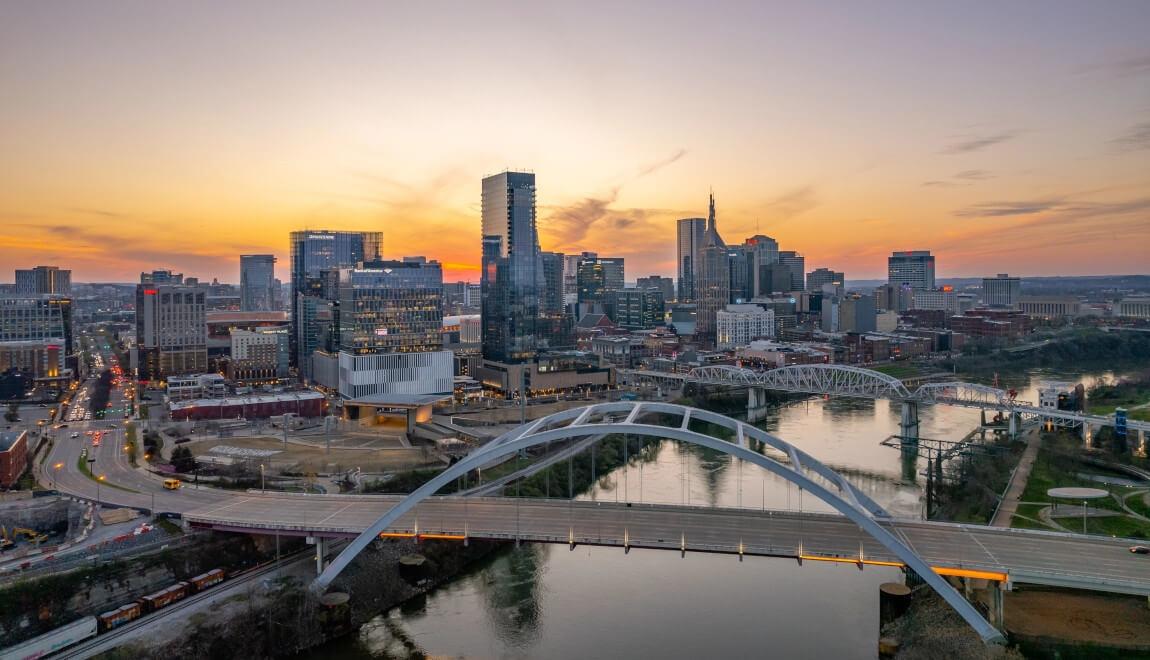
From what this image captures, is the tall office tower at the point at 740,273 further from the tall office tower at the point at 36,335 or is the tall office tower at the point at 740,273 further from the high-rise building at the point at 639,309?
the tall office tower at the point at 36,335

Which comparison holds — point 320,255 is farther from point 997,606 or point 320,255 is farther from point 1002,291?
point 1002,291

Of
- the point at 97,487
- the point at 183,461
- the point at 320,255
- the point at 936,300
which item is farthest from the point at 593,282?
the point at 97,487

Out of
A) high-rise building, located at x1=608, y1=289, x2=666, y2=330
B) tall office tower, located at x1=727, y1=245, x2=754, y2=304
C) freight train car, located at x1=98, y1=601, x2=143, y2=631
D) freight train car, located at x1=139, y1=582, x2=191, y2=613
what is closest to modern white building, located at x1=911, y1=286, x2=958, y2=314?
tall office tower, located at x1=727, y1=245, x2=754, y2=304

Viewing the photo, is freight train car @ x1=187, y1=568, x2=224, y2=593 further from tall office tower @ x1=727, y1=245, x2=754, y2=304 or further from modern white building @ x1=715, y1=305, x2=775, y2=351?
tall office tower @ x1=727, y1=245, x2=754, y2=304

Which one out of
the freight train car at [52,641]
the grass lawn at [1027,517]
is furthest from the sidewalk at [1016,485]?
the freight train car at [52,641]

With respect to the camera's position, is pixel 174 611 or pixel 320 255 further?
pixel 320 255

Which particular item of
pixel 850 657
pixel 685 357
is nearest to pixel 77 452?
pixel 850 657
